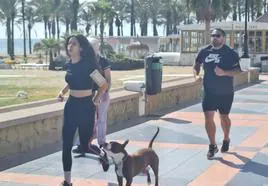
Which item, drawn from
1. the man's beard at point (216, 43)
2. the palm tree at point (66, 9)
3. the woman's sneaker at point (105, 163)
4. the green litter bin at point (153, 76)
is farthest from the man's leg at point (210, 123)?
the palm tree at point (66, 9)

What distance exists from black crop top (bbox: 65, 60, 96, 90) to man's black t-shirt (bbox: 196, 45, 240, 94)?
2.37 m

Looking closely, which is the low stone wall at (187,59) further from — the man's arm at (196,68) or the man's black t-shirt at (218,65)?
the man's black t-shirt at (218,65)

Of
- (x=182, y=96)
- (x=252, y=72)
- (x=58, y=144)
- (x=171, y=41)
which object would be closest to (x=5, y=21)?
(x=171, y=41)

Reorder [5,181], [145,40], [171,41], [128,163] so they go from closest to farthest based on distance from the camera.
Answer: [128,163], [5,181], [171,41], [145,40]

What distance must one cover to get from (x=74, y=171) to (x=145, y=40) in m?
60.4

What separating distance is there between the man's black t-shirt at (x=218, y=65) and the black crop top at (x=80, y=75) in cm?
237

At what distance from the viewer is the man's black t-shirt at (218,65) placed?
8.69 m

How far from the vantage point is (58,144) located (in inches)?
395

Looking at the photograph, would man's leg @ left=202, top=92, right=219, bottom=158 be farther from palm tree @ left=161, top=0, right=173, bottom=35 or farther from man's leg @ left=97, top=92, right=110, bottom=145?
palm tree @ left=161, top=0, right=173, bottom=35

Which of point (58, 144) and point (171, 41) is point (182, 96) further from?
point (171, 41)

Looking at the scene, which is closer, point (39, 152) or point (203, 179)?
point (203, 179)

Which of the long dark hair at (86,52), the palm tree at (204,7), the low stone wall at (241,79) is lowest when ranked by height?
the low stone wall at (241,79)

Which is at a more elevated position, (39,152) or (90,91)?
(90,91)

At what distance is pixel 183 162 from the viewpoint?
28.3ft
